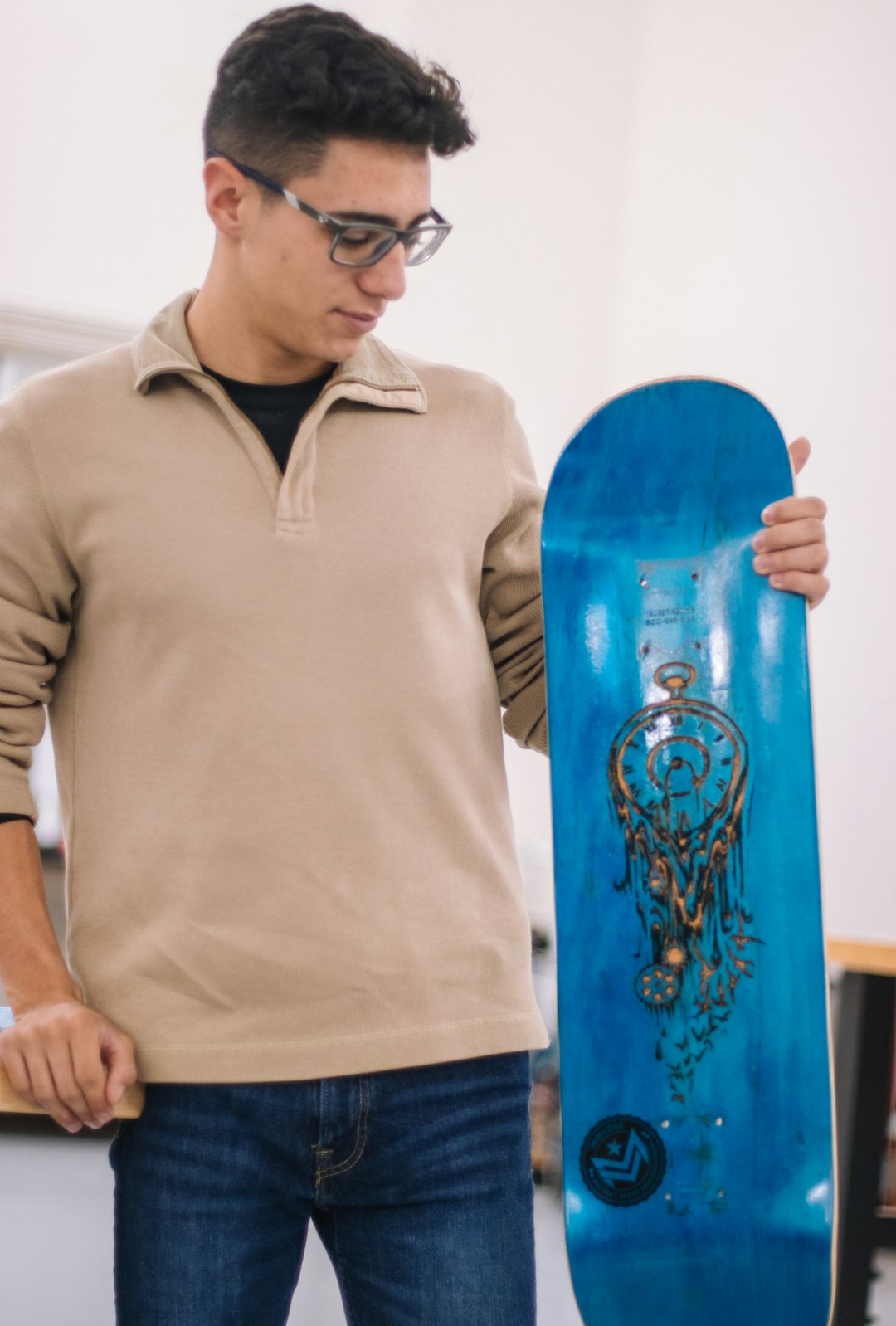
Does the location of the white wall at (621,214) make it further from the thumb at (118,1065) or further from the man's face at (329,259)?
the thumb at (118,1065)

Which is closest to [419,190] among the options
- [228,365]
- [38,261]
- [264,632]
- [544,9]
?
[228,365]

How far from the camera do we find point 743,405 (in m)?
1.36

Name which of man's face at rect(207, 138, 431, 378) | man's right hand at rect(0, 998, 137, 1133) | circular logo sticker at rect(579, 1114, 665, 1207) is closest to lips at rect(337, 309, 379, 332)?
man's face at rect(207, 138, 431, 378)

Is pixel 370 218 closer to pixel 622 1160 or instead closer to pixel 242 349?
pixel 242 349

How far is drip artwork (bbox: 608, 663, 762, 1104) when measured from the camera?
4.04ft

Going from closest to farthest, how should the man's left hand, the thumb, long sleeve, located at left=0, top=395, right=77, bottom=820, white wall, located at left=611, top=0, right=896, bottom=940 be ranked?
the thumb
long sleeve, located at left=0, top=395, right=77, bottom=820
the man's left hand
white wall, located at left=611, top=0, right=896, bottom=940

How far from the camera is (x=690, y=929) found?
1.24 m

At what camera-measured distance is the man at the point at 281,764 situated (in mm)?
977

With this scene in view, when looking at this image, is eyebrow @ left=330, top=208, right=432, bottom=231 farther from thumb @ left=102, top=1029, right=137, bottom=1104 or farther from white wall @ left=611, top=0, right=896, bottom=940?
white wall @ left=611, top=0, right=896, bottom=940

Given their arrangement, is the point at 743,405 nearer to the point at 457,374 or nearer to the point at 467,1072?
the point at 457,374

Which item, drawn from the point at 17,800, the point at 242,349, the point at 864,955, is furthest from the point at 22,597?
the point at 864,955

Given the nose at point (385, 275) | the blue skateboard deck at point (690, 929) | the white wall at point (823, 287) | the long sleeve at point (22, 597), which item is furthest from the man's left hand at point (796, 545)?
the white wall at point (823, 287)

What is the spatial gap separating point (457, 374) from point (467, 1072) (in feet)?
2.14

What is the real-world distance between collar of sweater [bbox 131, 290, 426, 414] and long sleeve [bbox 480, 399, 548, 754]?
11cm
